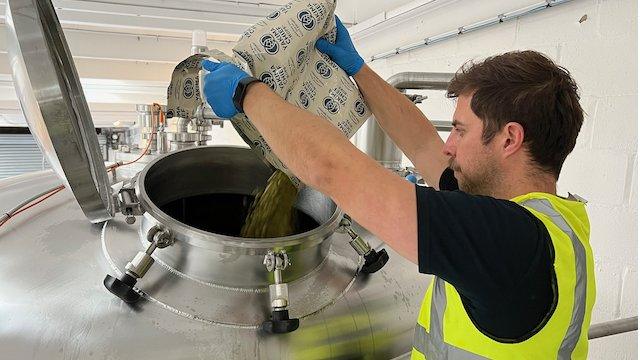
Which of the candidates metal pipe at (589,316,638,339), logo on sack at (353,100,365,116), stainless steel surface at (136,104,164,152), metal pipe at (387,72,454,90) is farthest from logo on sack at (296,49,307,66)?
stainless steel surface at (136,104,164,152)

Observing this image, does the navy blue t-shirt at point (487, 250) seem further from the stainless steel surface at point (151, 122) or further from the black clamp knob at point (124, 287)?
the stainless steel surface at point (151, 122)

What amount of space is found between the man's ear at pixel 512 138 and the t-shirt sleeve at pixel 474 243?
0.19 m

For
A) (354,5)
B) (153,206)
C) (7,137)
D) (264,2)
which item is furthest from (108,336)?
(7,137)

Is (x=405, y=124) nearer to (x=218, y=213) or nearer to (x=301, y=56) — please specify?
(x=301, y=56)

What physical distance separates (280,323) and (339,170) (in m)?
0.22

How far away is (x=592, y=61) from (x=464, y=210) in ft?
2.70

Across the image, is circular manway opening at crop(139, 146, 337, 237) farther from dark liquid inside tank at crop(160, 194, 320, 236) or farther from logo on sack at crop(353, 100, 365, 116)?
logo on sack at crop(353, 100, 365, 116)

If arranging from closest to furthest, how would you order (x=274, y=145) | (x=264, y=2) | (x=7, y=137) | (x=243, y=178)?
(x=274, y=145) < (x=243, y=178) < (x=264, y=2) < (x=7, y=137)

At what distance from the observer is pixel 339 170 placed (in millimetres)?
580

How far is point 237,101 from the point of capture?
670 millimetres

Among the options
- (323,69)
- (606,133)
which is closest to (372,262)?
(323,69)

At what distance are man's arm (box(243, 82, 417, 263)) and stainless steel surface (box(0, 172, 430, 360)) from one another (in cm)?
19

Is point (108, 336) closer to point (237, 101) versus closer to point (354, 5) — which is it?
point (237, 101)

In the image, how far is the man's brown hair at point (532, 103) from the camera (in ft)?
2.27
